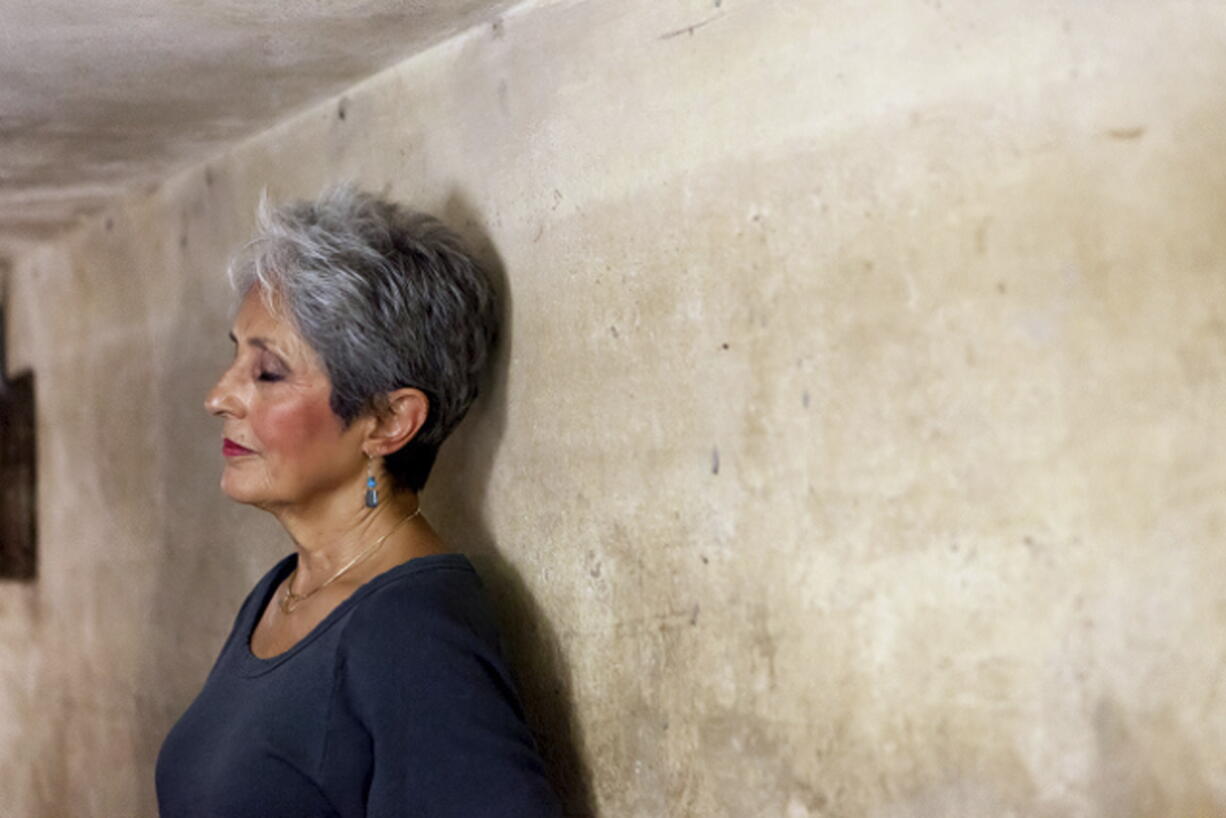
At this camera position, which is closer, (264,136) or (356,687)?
(356,687)

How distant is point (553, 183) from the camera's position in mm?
1674

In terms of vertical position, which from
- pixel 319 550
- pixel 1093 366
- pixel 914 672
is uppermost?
pixel 1093 366

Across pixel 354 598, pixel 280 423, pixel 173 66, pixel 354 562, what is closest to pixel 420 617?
pixel 354 598

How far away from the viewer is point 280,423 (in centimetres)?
165

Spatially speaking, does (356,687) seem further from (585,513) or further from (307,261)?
(307,261)

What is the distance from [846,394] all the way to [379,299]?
2.40ft

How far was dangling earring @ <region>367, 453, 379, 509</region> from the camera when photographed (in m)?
1.72

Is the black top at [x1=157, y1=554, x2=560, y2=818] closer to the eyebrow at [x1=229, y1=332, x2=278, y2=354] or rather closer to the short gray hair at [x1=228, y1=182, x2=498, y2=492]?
the short gray hair at [x1=228, y1=182, x2=498, y2=492]

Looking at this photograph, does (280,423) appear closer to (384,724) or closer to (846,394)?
(384,724)

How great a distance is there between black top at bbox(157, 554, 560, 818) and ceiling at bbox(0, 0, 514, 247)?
2.72ft

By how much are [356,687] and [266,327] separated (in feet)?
1.82

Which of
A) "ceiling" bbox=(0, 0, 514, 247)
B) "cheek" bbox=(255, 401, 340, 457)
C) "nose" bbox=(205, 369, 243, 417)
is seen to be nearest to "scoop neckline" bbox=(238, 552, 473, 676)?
"cheek" bbox=(255, 401, 340, 457)

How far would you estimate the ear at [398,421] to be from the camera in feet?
5.54

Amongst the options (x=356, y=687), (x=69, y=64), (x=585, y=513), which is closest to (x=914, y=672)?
(x=585, y=513)
